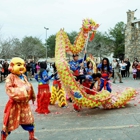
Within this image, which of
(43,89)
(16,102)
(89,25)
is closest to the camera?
(16,102)

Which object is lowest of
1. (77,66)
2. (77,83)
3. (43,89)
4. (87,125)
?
(87,125)

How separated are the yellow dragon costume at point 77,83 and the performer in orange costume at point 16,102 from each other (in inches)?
76.4

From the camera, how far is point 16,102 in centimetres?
426

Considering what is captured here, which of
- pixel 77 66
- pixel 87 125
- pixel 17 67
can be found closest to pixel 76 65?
pixel 77 66

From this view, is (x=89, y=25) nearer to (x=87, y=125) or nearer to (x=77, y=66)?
(x=77, y=66)

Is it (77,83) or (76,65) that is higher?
(76,65)

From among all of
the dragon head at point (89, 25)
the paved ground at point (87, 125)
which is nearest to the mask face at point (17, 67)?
the paved ground at point (87, 125)

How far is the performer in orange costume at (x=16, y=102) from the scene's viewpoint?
162 inches

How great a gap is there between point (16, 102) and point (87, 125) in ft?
6.15

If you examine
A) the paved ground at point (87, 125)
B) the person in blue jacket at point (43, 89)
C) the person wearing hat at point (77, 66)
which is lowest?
the paved ground at point (87, 125)

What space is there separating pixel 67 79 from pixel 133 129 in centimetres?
203

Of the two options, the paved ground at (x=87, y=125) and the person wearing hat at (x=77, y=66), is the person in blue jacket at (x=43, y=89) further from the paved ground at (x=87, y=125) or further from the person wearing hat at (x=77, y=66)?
the person wearing hat at (x=77, y=66)

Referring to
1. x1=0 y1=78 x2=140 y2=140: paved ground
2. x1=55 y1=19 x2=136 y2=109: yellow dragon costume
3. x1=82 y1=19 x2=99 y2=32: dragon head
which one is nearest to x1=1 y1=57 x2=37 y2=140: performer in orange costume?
x1=0 y1=78 x2=140 y2=140: paved ground

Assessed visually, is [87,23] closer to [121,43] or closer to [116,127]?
[116,127]
